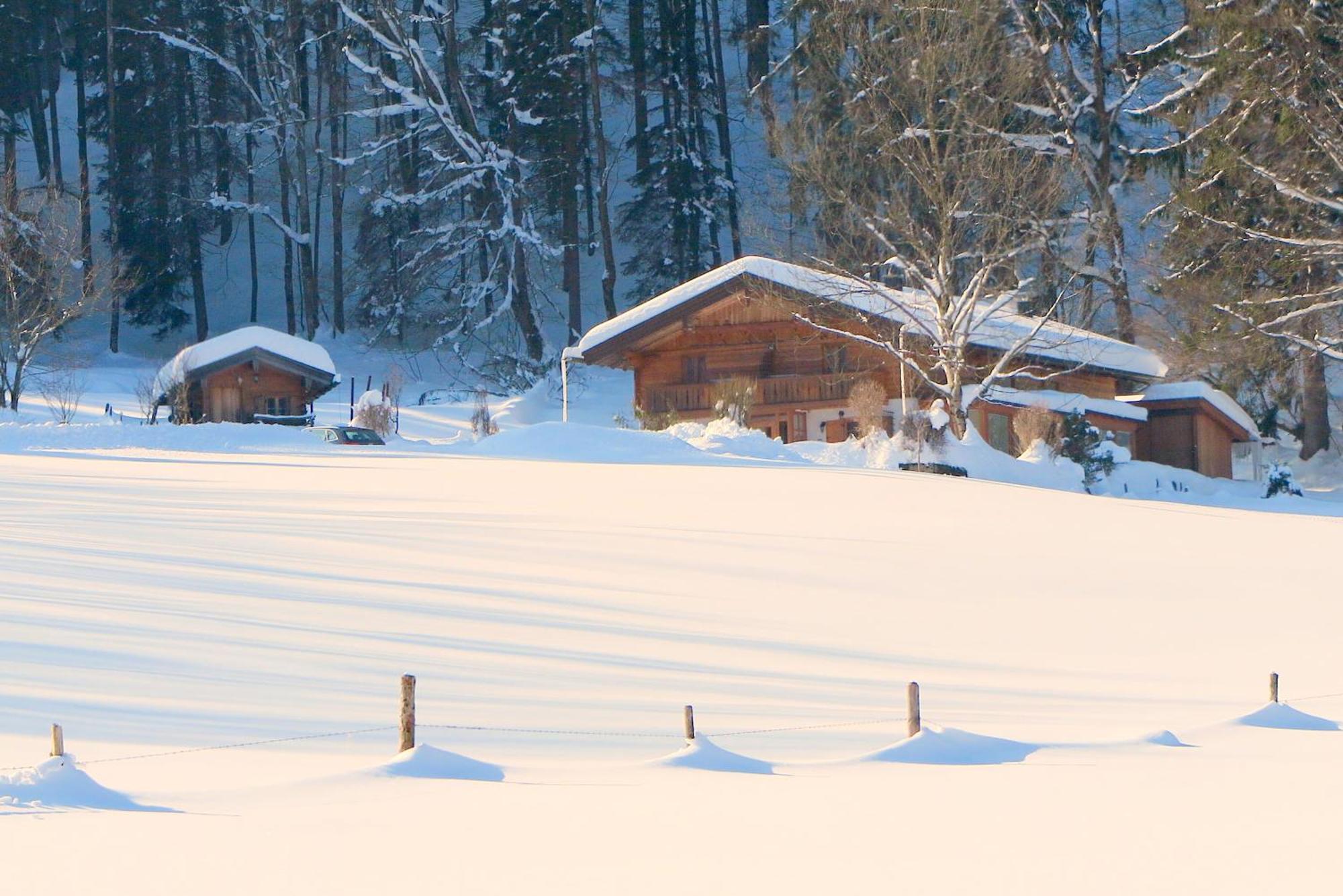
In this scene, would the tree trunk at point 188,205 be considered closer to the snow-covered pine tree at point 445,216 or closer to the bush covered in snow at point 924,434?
the snow-covered pine tree at point 445,216

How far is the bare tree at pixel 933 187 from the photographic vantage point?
28.5m

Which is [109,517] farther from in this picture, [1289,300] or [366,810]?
[1289,300]

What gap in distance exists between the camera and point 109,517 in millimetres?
14461

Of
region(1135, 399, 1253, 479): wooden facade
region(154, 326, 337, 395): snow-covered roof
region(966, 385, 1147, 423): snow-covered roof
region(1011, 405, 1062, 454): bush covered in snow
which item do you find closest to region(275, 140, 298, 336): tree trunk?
region(154, 326, 337, 395): snow-covered roof

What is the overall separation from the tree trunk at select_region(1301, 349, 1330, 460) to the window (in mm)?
8314

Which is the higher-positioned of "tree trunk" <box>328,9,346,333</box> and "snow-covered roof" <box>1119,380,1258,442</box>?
"tree trunk" <box>328,9,346,333</box>

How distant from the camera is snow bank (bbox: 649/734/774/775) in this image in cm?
710

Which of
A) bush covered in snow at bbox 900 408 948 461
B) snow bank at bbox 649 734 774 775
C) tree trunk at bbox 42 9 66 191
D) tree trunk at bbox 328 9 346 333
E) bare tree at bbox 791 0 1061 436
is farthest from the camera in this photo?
tree trunk at bbox 42 9 66 191

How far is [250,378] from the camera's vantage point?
39656 millimetres

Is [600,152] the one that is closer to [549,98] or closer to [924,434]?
[549,98]

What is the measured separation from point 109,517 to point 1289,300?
24.3m

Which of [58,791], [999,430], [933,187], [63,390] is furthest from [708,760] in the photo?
[63,390]

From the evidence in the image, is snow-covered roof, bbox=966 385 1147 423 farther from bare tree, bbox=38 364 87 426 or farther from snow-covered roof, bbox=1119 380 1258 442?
bare tree, bbox=38 364 87 426

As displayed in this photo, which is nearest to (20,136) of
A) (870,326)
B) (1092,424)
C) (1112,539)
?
(870,326)
